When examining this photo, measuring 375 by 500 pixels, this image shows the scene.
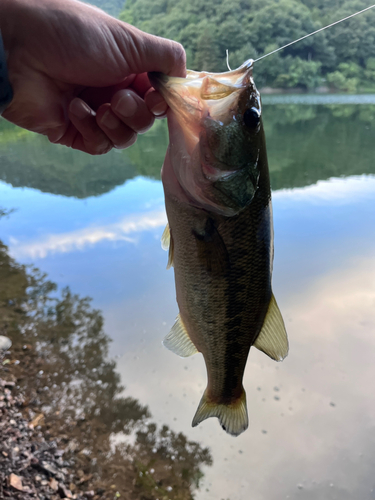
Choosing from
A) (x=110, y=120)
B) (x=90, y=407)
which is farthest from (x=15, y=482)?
(x=110, y=120)

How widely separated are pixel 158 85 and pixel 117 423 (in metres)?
3.14

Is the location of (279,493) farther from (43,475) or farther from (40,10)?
(40,10)

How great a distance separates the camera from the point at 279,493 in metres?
2.83

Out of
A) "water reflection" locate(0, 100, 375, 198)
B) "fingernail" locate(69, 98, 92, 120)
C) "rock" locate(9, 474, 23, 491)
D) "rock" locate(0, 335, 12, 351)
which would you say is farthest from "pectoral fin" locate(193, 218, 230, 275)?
"water reflection" locate(0, 100, 375, 198)

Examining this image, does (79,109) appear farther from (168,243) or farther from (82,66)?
(168,243)

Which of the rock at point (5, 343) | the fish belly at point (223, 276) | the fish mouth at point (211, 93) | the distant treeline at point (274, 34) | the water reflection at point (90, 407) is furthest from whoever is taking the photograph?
the distant treeline at point (274, 34)

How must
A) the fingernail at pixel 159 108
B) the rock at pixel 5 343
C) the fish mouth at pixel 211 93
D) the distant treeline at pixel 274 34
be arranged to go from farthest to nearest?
the distant treeline at pixel 274 34 < the rock at pixel 5 343 < the fingernail at pixel 159 108 < the fish mouth at pixel 211 93

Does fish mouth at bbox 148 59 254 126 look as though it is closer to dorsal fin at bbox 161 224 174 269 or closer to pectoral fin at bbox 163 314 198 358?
dorsal fin at bbox 161 224 174 269

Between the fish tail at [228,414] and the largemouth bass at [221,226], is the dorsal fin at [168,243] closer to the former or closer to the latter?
the largemouth bass at [221,226]

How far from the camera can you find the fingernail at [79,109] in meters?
1.65

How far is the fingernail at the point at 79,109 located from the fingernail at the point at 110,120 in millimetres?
103

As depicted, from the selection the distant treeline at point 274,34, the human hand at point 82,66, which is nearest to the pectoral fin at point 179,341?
the human hand at point 82,66

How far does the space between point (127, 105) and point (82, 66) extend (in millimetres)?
233

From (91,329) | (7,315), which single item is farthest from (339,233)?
(7,315)
